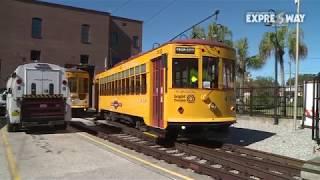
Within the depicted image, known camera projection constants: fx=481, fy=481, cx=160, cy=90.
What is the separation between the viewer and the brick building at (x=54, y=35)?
5038 centimetres

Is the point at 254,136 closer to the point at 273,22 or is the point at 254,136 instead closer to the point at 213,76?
the point at 213,76

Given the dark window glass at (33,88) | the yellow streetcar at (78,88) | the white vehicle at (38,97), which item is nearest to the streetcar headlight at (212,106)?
the white vehicle at (38,97)

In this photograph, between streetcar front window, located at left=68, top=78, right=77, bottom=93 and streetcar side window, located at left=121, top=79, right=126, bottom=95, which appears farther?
streetcar front window, located at left=68, top=78, right=77, bottom=93


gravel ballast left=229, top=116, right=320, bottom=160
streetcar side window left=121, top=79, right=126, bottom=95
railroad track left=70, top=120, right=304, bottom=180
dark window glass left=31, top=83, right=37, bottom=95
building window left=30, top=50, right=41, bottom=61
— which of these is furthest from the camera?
building window left=30, top=50, right=41, bottom=61

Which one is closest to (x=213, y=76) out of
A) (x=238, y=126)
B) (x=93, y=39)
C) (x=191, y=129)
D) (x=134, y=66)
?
(x=191, y=129)

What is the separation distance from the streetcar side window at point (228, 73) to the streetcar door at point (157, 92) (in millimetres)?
1913

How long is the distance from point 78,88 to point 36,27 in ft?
76.8

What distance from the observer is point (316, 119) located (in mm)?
Answer: 13797

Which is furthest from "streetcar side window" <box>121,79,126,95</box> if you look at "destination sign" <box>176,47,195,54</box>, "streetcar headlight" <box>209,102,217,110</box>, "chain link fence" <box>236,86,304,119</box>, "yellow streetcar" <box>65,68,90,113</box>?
"yellow streetcar" <box>65,68,90,113</box>

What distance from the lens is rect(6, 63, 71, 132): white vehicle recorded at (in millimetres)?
20859

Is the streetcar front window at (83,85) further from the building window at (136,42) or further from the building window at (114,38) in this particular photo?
the building window at (136,42)

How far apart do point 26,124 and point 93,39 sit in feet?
121

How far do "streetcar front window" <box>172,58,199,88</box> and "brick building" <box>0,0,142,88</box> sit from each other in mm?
39215

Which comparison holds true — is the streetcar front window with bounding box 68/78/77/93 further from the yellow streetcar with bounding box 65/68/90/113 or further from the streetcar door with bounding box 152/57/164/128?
the streetcar door with bounding box 152/57/164/128
